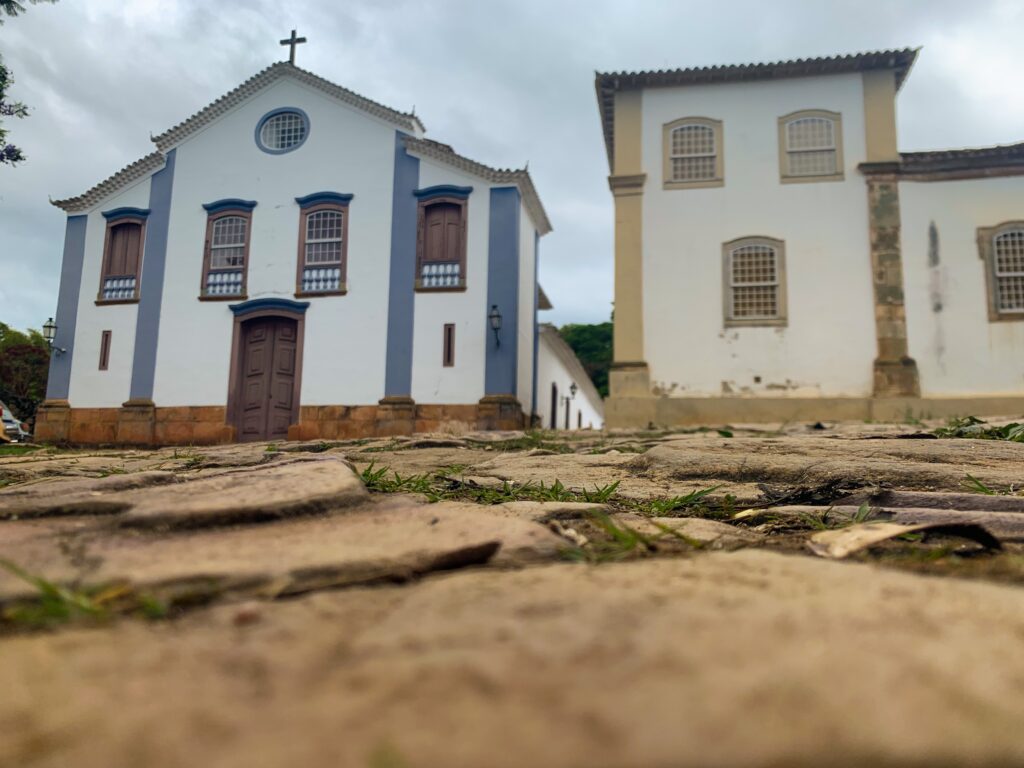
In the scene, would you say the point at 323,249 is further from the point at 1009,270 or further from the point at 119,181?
the point at 1009,270

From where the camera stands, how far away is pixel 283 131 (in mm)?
15914

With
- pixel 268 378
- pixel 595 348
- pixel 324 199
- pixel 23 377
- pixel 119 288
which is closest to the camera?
pixel 268 378

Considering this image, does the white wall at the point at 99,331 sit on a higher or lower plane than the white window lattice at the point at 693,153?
lower

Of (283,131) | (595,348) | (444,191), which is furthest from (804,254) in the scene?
(595,348)

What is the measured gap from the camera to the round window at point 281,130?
1580 centimetres

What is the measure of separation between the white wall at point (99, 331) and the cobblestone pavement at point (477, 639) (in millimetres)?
15077

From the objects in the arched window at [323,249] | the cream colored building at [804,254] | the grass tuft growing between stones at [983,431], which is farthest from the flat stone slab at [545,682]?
the arched window at [323,249]

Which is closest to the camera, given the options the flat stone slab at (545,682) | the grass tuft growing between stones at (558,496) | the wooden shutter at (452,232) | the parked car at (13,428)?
the flat stone slab at (545,682)

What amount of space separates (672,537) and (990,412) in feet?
40.2

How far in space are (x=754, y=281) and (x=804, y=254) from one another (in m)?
0.92

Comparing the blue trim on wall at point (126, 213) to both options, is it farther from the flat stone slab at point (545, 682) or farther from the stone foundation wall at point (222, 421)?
the flat stone slab at point (545, 682)

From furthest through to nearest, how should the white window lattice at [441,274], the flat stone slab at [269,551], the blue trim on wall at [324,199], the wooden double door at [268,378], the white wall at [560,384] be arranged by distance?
the white wall at [560,384] → the blue trim on wall at [324,199] → the wooden double door at [268,378] → the white window lattice at [441,274] → the flat stone slab at [269,551]

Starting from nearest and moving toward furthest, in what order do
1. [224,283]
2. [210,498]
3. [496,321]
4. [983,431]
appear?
[210,498], [983,431], [496,321], [224,283]

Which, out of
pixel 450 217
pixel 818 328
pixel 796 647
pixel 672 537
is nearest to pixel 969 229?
pixel 818 328
